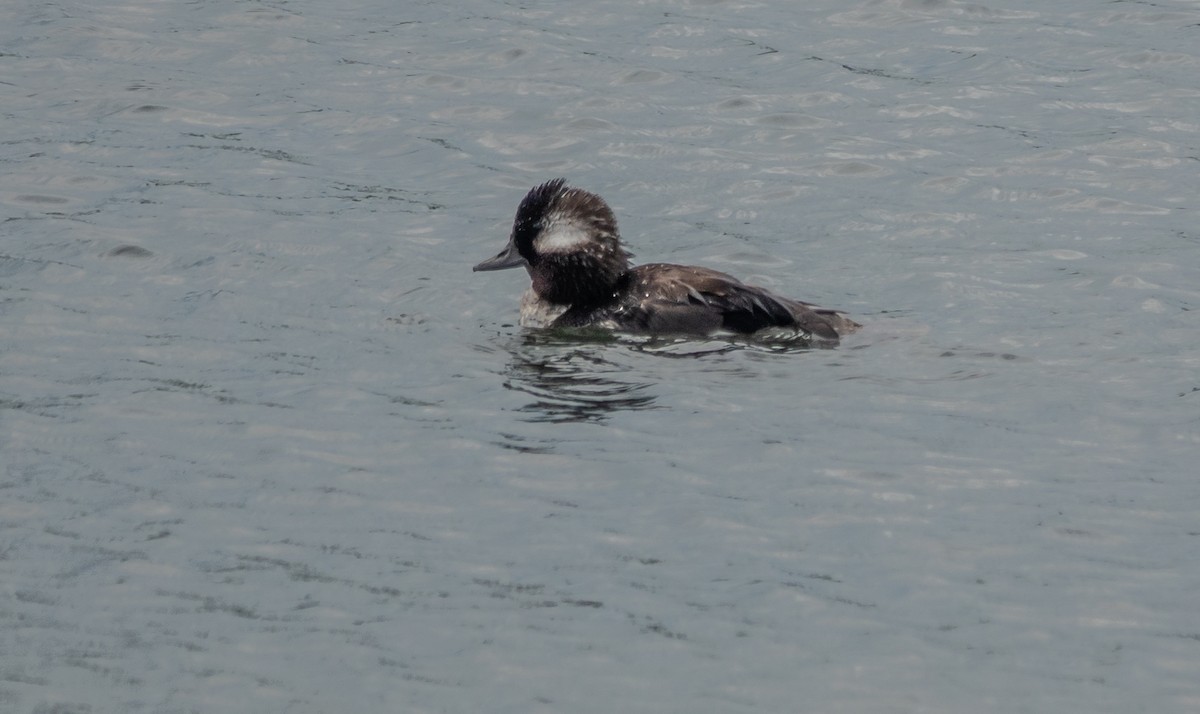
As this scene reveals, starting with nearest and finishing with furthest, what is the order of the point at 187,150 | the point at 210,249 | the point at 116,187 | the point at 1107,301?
the point at 1107,301
the point at 210,249
the point at 116,187
the point at 187,150

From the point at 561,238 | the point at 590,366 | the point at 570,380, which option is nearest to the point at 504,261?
the point at 561,238

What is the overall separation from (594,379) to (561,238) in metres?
1.71

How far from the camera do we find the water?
701cm

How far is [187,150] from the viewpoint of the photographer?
15.7 meters

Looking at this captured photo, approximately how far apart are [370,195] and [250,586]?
298 inches

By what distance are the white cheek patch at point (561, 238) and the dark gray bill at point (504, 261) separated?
231 millimetres

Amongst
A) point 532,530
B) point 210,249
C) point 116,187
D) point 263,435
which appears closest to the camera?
point 532,530

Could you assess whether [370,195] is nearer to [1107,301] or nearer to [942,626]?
[1107,301]

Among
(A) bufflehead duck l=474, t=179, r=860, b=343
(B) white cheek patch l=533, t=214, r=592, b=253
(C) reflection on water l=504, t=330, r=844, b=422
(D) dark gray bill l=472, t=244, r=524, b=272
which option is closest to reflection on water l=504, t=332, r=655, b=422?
(C) reflection on water l=504, t=330, r=844, b=422

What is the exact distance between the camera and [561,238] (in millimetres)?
11891

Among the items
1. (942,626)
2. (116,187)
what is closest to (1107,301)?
(942,626)

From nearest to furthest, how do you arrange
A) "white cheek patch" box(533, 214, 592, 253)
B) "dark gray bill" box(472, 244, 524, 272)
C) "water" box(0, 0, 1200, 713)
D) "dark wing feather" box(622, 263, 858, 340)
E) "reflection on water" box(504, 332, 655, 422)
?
"water" box(0, 0, 1200, 713)
"reflection on water" box(504, 332, 655, 422)
"dark wing feather" box(622, 263, 858, 340)
"white cheek patch" box(533, 214, 592, 253)
"dark gray bill" box(472, 244, 524, 272)

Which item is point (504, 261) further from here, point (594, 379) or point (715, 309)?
point (594, 379)

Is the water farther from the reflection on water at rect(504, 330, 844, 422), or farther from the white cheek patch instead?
the white cheek patch
